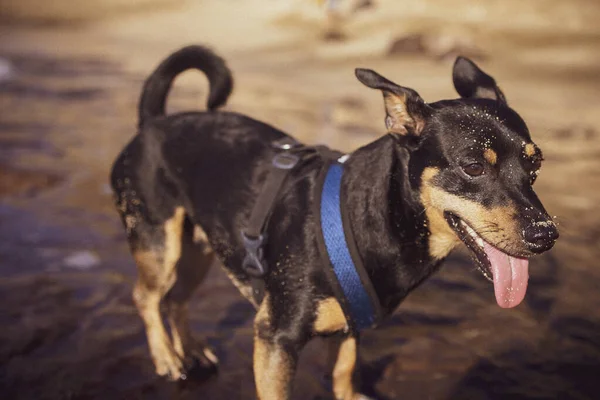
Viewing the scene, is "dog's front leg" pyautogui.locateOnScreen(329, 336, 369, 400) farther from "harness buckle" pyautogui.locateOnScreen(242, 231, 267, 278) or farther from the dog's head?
the dog's head

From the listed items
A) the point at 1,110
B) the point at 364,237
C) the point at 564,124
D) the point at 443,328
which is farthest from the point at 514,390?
the point at 1,110

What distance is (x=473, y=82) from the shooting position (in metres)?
3.53

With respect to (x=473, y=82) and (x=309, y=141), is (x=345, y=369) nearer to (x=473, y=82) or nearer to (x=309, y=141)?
(x=473, y=82)

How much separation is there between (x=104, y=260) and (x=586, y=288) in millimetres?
4109

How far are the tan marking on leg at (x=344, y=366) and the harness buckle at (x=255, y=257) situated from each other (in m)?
0.75

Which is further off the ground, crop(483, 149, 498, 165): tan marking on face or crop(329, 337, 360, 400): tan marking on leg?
crop(483, 149, 498, 165): tan marking on face

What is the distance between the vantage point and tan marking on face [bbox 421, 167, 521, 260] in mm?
2789

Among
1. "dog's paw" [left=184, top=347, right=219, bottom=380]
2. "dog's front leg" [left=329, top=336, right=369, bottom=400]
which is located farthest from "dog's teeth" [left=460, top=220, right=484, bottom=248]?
"dog's paw" [left=184, top=347, right=219, bottom=380]

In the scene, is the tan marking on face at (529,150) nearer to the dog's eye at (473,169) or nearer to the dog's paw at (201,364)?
the dog's eye at (473,169)

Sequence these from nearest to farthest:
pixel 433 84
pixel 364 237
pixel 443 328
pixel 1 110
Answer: pixel 364 237
pixel 443 328
pixel 1 110
pixel 433 84

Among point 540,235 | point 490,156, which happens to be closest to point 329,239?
point 490,156

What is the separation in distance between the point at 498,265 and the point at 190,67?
2.48 meters

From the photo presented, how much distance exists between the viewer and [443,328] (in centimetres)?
466

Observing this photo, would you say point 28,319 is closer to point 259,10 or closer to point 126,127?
point 126,127
